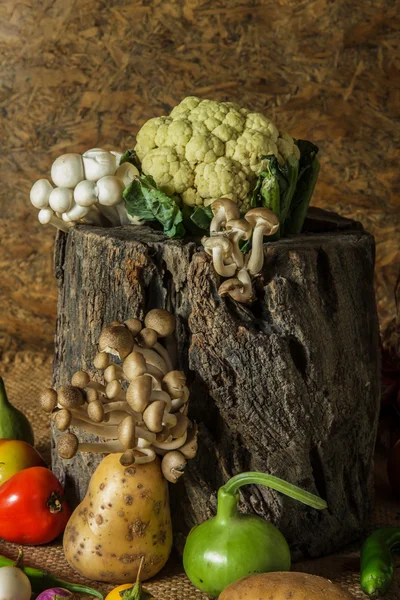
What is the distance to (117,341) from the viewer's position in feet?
6.40

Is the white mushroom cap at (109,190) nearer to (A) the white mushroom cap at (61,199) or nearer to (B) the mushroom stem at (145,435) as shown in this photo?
(A) the white mushroom cap at (61,199)

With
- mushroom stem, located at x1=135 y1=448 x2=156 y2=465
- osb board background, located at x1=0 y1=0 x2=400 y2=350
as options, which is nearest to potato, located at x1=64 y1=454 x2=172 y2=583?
mushroom stem, located at x1=135 y1=448 x2=156 y2=465

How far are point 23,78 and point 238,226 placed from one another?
6.56 ft

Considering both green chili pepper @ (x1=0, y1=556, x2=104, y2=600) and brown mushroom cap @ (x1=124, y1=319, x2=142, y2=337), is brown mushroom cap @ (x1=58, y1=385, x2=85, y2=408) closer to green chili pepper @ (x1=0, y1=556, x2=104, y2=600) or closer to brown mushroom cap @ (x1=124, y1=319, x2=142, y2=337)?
brown mushroom cap @ (x1=124, y1=319, x2=142, y2=337)

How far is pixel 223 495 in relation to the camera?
6.42 feet

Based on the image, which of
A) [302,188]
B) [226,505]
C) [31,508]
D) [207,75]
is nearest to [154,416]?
[226,505]

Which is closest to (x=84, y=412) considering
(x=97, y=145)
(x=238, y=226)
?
(x=238, y=226)

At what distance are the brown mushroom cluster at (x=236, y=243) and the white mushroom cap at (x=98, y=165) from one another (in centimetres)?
37

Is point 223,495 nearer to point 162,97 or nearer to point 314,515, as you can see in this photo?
point 314,515

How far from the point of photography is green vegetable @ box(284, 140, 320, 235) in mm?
2365

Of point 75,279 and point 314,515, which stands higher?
point 75,279

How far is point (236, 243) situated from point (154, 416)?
0.43 meters

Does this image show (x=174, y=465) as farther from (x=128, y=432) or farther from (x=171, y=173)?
(x=171, y=173)

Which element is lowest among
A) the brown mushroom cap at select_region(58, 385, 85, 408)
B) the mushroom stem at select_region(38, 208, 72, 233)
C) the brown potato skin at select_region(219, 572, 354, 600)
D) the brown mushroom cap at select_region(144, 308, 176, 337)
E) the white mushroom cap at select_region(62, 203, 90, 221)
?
the brown potato skin at select_region(219, 572, 354, 600)
